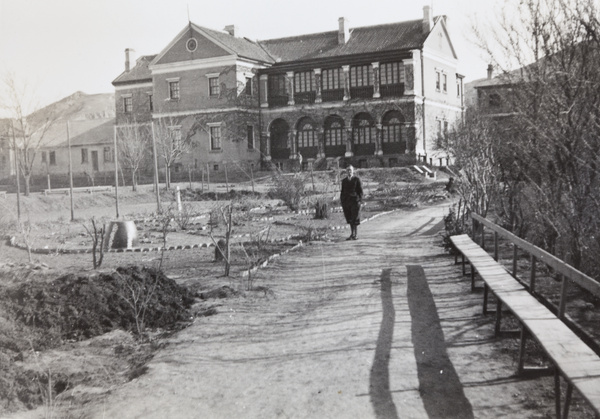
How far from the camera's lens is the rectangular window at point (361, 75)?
44.9 m

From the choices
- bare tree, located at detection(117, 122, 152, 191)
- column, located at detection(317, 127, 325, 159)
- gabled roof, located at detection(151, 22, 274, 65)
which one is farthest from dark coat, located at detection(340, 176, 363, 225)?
gabled roof, located at detection(151, 22, 274, 65)

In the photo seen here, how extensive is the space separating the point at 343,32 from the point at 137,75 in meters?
18.4

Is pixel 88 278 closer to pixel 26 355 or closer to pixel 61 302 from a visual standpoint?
pixel 61 302

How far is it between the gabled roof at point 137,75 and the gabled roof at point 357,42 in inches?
428

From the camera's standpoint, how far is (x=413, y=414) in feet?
16.4

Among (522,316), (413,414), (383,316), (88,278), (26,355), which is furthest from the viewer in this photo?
(88,278)

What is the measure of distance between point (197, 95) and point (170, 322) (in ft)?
134

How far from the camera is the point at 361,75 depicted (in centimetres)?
4503

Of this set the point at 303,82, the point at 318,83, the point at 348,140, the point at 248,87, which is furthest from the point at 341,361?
the point at 248,87

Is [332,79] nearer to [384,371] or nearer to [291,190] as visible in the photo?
[291,190]

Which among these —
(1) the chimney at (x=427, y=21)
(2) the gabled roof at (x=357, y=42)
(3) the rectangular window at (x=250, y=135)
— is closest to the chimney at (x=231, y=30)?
(2) the gabled roof at (x=357, y=42)

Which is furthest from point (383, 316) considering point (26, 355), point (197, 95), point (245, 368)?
point (197, 95)

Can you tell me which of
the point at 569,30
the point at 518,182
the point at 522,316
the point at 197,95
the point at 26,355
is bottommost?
the point at 26,355

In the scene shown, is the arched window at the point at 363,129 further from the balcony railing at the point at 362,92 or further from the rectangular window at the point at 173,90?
the rectangular window at the point at 173,90
